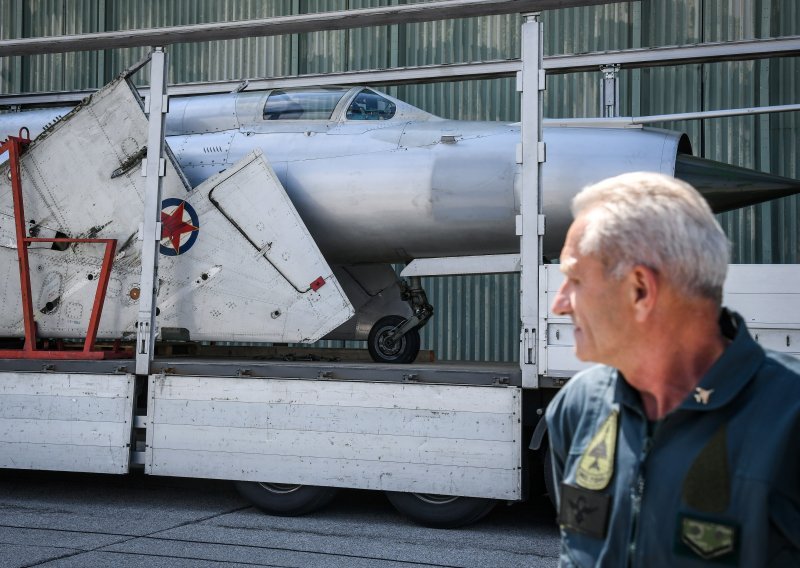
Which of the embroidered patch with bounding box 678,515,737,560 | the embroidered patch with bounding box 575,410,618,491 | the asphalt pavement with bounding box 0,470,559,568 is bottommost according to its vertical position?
the asphalt pavement with bounding box 0,470,559,568

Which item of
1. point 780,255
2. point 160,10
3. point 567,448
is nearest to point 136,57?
point 160,10

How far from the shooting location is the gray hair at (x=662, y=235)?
1600mm

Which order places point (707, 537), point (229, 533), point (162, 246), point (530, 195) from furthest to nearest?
point (162, 246) → point (530, 195) → point (229, 533) → point (707, 537)

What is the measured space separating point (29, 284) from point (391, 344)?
10.2 feet

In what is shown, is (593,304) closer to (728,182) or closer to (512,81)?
(728,182)

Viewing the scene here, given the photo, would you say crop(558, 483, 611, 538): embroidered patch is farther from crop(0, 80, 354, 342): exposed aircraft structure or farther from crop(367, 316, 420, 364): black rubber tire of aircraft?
crop(367, 316, 420, 364): black rubber tire of aircraft

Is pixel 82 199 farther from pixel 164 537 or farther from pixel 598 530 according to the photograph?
pixel 598 530

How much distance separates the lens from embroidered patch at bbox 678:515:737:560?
150 centimetres

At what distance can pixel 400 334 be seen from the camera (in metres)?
8.07

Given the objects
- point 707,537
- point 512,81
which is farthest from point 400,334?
point 707,537

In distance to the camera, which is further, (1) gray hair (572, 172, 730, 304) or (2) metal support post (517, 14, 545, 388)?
(2) metal support post (517, 14, 545, 388)

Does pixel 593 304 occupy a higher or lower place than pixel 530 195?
lower

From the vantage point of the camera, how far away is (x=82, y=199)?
318 inches

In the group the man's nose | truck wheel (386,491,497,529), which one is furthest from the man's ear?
truck wheel (386,491,497,529)
